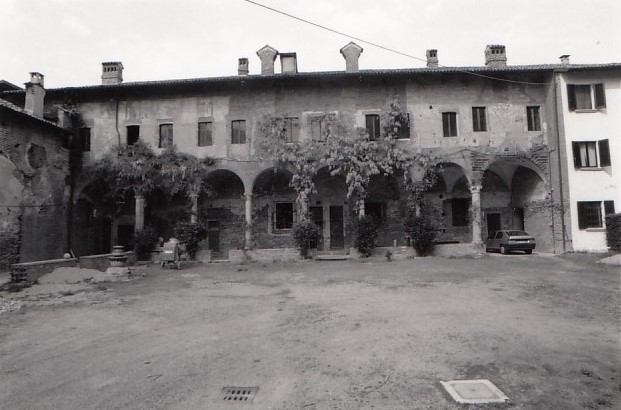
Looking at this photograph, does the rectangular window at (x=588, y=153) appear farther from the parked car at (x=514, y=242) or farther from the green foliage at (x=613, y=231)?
the parked car at (x=514, y=242)

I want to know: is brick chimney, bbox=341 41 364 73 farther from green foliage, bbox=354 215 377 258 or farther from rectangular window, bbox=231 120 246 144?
green foliage, bbox=354 215 377 258

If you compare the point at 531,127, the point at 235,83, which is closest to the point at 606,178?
the point at 531,127

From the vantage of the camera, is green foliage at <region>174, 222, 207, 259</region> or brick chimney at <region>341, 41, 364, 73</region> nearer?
green foliage at <region>174, 222, 207, 259</region>

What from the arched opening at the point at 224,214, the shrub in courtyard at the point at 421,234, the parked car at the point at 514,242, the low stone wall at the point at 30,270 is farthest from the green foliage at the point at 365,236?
the low stone wall at the point at 30,270

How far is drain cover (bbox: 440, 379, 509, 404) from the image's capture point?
12.4 feet

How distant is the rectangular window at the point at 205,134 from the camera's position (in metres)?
20.0

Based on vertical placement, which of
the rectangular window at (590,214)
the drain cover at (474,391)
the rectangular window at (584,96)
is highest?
the rectangular window at (584,96)

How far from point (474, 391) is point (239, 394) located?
2.54 m

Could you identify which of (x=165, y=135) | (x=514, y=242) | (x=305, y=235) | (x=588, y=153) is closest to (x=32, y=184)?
(x=165, y=135)

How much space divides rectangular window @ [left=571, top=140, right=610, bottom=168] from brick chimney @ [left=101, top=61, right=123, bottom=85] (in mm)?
25368

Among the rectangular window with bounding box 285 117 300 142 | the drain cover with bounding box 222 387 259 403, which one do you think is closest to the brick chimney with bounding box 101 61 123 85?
the rectangular window with bounding box 285 117 300 142

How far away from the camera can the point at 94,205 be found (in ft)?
71.3

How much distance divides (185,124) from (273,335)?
16247 mm

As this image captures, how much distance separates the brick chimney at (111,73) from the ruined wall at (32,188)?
16.3ft
